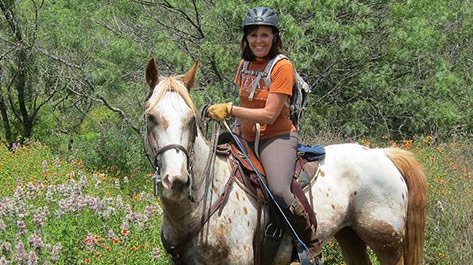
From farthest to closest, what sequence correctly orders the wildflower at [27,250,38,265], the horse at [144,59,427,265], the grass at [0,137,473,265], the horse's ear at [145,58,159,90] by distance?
the grass at [0,137,473,265]
the wildflower at [27,250,38,265]
the horse's ear at [145,58,159,90]
the horse at [144,59,427,265]

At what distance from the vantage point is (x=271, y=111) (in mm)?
3605

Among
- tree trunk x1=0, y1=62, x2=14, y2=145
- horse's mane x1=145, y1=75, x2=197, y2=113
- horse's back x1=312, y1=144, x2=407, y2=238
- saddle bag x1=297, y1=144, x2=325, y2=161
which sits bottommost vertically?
tree trunk x1=0, y1=62, x2=14, y2=145

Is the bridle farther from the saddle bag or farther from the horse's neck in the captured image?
the saddle bag

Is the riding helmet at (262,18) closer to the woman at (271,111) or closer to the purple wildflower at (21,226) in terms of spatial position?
the woman at (271,111)

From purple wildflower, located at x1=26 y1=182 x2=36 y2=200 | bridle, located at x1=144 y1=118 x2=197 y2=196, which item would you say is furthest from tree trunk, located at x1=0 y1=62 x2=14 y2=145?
bridle, located at x1=144 y1=118 x2=197 y2=196

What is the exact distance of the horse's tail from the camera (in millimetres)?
4594

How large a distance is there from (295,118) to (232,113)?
26.1 inches

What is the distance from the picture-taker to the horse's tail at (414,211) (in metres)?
4.59

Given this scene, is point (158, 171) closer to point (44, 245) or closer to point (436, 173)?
point (44, 245)

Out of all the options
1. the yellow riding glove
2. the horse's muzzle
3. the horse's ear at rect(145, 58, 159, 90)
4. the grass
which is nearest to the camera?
the horse's muzzle

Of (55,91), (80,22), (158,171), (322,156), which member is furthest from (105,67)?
(158,171)

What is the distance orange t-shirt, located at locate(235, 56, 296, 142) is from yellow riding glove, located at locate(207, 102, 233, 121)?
0.23m

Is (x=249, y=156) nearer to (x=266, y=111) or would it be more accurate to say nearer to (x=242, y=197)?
(x=242, y=197)

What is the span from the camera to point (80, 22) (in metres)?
14.7
